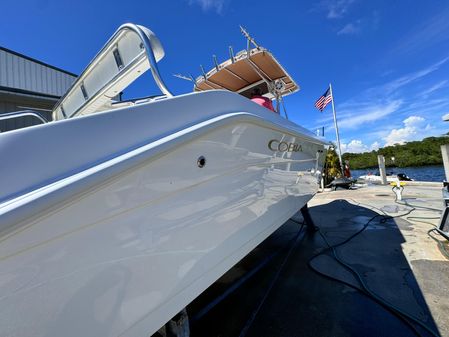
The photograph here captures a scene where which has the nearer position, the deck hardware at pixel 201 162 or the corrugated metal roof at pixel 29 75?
the deck hardware at pixel 201 162

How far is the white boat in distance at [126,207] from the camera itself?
2.13 feet

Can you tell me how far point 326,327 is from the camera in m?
1.70

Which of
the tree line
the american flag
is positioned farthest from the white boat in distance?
the tree line

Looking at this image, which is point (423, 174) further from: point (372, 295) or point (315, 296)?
point (315, 296)

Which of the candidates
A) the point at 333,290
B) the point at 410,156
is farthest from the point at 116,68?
the point at 410,156

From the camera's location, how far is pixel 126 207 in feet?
2.70

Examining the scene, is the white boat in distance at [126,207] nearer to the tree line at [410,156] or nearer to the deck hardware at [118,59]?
the deck hardware at [118,59]

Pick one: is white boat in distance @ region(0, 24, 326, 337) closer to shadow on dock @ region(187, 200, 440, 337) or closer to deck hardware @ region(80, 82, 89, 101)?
deck hardware @ region(80, 82, 89, 101)

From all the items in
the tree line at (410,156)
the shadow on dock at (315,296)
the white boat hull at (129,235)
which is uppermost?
the tree line at (410,156)

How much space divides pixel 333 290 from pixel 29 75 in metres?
6.51

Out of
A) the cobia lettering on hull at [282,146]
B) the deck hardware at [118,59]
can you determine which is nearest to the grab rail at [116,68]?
the deck hardware at [118,59]

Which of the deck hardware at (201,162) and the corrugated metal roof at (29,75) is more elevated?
the corrugated metal roof at (29,75)

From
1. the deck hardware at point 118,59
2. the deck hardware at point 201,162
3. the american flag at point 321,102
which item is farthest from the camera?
the american flag at point 321,102

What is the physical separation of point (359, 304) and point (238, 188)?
1.54 meters
